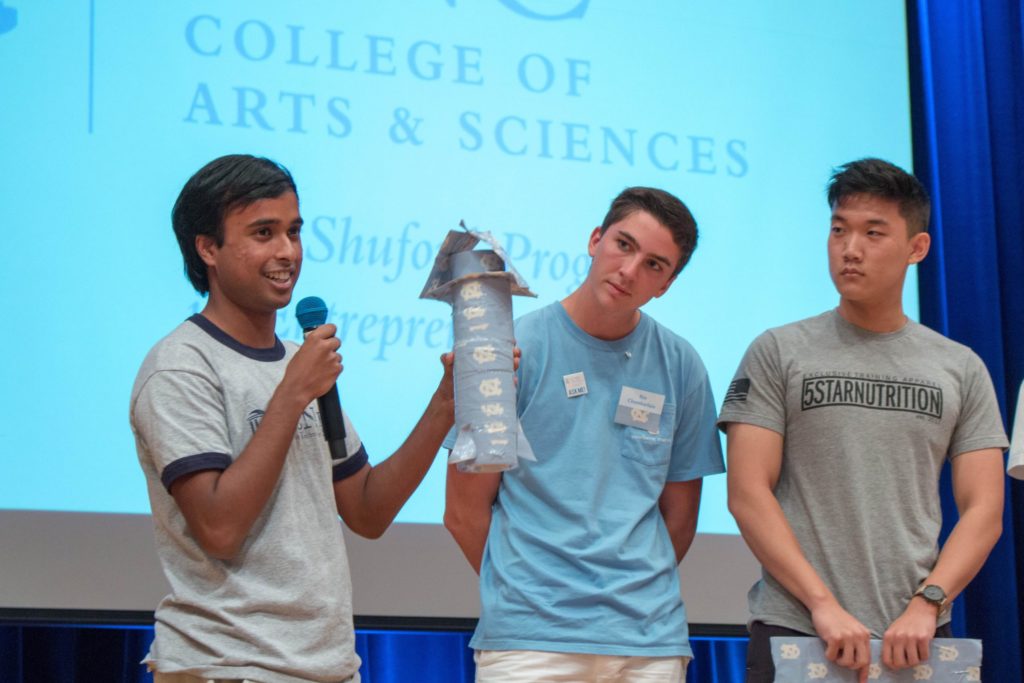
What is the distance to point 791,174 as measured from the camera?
3.59 meters

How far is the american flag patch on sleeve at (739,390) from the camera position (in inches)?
88.0

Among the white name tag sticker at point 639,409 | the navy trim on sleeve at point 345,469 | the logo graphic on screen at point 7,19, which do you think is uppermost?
the logo graphic on screen at point 7,19

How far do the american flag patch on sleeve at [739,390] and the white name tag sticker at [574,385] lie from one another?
12.0 inches

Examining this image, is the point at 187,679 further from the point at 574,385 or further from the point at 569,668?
the point at 574,385

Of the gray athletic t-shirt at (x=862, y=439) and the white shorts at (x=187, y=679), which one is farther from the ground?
the gray athletic t-shirt at (x=862, y=439)

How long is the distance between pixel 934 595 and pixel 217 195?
4.64 ft

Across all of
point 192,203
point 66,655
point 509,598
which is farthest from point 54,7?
point 509,598

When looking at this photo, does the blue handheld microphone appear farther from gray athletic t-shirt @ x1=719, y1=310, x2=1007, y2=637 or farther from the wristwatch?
the wristwatch

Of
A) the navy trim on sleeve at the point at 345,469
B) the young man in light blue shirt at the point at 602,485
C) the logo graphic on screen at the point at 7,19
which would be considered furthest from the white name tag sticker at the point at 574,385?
the logo graphic on screen at the point at 7,19

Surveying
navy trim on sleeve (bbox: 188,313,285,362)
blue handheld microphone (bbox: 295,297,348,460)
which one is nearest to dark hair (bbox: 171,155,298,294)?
navy trim on sleeve (bbox: 188,313,285,362)

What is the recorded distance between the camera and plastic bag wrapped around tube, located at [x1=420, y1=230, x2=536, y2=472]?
1693 millimetres

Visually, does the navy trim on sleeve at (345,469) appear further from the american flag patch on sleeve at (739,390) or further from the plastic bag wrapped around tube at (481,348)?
the american flag patch on sleeve at (739,390)

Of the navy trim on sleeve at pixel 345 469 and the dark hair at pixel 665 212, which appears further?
the dark hair at pixel 665 212

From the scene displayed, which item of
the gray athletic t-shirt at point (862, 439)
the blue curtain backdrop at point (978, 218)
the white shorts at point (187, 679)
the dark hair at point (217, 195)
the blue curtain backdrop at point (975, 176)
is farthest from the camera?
the blue curtain backdrop at point (975, 176)
